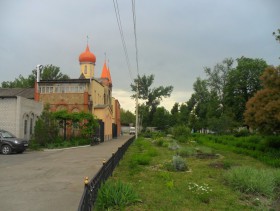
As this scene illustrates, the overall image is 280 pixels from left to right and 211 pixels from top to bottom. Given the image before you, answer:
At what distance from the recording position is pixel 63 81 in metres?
39.1

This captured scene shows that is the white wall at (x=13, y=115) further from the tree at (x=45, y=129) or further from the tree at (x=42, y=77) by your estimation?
the tree at (x=42, y=77)

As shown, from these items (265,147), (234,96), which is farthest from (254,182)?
(234,96)

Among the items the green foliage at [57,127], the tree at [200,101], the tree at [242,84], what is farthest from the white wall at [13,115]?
the tree at [200,101]

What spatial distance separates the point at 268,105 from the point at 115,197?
46.0 feet

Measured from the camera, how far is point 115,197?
6863mm

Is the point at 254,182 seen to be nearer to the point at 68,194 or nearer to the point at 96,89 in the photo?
the point at 68,194

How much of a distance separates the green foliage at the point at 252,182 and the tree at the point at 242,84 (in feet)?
143

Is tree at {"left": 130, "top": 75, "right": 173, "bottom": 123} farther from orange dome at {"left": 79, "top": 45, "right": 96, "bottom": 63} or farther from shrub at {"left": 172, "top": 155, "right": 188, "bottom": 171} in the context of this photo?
shrub at {"left": 172, "top": 155, "right": 188, "bottom": 171}

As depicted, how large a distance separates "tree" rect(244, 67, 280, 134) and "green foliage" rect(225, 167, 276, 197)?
357 inches

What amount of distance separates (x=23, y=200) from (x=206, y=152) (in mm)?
14846

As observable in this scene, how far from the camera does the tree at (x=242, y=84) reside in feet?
170

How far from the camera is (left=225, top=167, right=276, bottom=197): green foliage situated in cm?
856

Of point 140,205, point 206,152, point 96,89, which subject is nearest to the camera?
point 140,205

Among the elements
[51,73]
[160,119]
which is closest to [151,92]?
[160,119]
